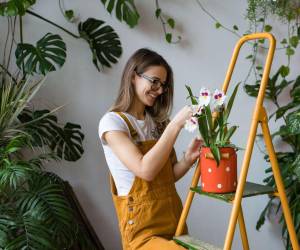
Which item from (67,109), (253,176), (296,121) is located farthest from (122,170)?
(253,176)

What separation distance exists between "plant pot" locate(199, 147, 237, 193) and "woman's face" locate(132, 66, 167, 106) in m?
0.34

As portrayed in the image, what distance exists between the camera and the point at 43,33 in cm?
251

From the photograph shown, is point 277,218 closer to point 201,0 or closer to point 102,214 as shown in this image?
point 102,214

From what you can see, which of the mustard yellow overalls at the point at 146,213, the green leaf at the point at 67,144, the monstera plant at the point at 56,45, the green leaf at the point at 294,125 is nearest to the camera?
the mustard yellow overalls at the point at 146,213

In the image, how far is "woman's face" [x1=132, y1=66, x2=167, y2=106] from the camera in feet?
5.42

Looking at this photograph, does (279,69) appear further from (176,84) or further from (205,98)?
(205,98)

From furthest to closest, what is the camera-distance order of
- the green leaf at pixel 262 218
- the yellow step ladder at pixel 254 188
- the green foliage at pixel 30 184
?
the green leaf at pixel 262 218 → the green foliage at pixel 30 184 → the yellow step ladder at pixel 254 188

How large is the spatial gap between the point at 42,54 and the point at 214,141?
125 centimetres

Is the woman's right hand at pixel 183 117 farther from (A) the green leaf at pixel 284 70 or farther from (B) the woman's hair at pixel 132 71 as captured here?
(A) the green leaf at pixel 284 70

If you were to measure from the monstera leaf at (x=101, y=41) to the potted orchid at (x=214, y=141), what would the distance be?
4.00ft

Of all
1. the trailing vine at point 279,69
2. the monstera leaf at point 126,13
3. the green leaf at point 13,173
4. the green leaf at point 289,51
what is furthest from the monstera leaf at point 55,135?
the green leaf at point 289,51

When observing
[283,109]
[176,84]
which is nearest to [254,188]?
[283,109]

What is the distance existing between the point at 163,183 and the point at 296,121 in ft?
2.37

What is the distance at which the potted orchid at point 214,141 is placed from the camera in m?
1.40
